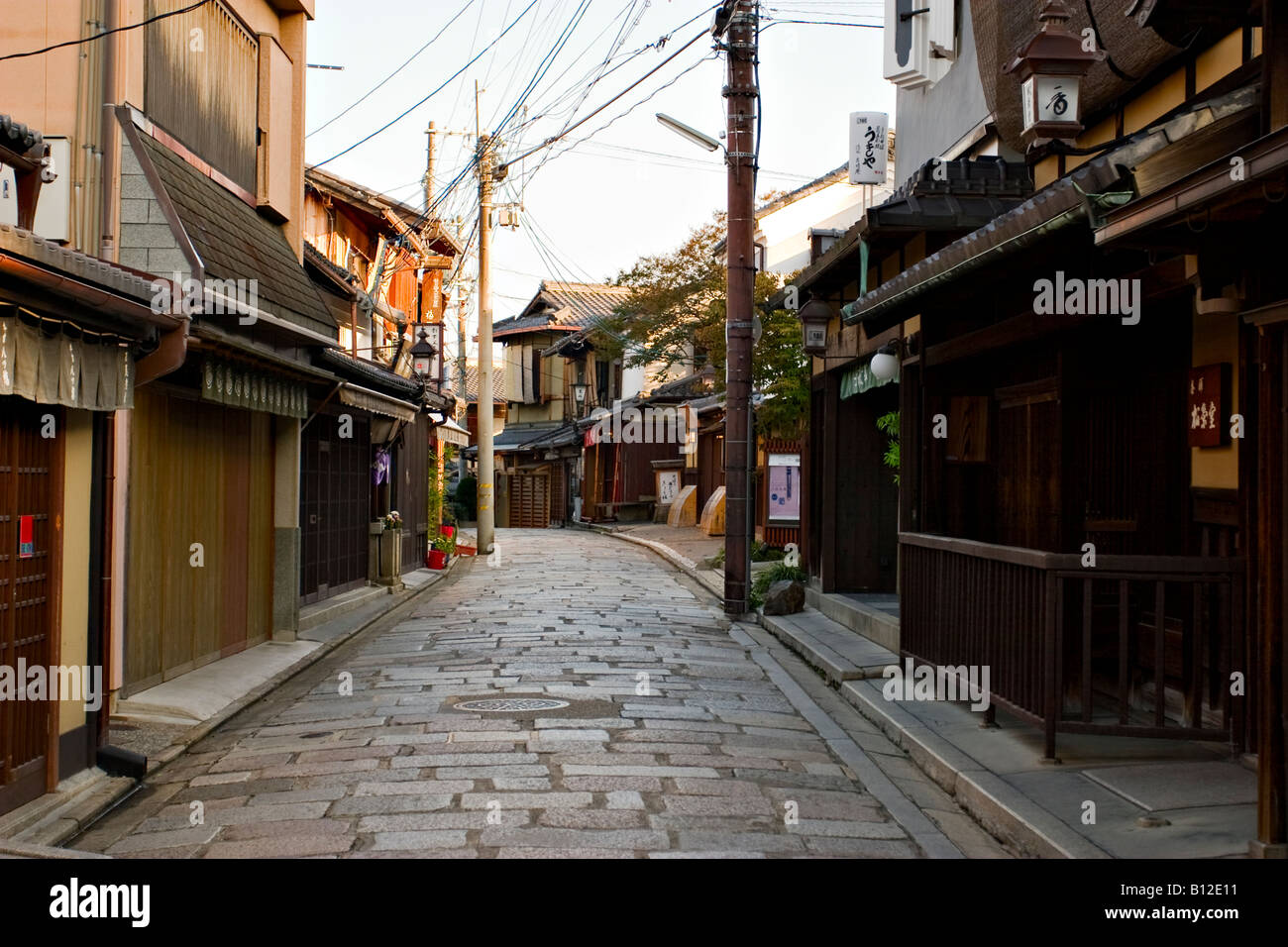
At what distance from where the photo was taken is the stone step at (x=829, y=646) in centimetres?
1270

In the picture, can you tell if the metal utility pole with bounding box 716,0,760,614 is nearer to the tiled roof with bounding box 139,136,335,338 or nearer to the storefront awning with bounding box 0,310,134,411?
the tiled roof with bounding box 139,136,335,338

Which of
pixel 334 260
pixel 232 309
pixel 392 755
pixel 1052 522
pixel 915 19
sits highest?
pixel 915 19

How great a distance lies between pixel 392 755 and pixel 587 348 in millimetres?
47367

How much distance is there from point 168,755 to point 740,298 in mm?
11931

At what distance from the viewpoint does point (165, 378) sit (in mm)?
11617

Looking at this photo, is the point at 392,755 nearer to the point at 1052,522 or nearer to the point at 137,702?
the point at 137,702

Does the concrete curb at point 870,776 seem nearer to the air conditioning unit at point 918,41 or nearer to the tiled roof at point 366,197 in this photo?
the air conditioning unit at point 918,41

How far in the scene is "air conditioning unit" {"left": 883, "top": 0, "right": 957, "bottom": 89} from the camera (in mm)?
15188

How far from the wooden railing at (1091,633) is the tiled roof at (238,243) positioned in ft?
24.5

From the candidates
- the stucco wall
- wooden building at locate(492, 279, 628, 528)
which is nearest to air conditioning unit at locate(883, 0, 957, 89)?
the stucco wall

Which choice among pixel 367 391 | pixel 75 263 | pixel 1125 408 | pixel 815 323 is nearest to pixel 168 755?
pixel 75 263

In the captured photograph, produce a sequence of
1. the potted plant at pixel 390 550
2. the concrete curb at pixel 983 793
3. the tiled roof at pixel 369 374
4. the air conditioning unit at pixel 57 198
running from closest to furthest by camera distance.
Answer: the concrete curb at pixel 983 793
the air conditioning unit at pixel 57 198
the tiled roof at pixel 369 374
the potted plant at pixel 390 550

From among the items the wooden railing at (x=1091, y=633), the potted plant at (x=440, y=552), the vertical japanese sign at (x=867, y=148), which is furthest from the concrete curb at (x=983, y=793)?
the potted plant at (x=440, y=552)
